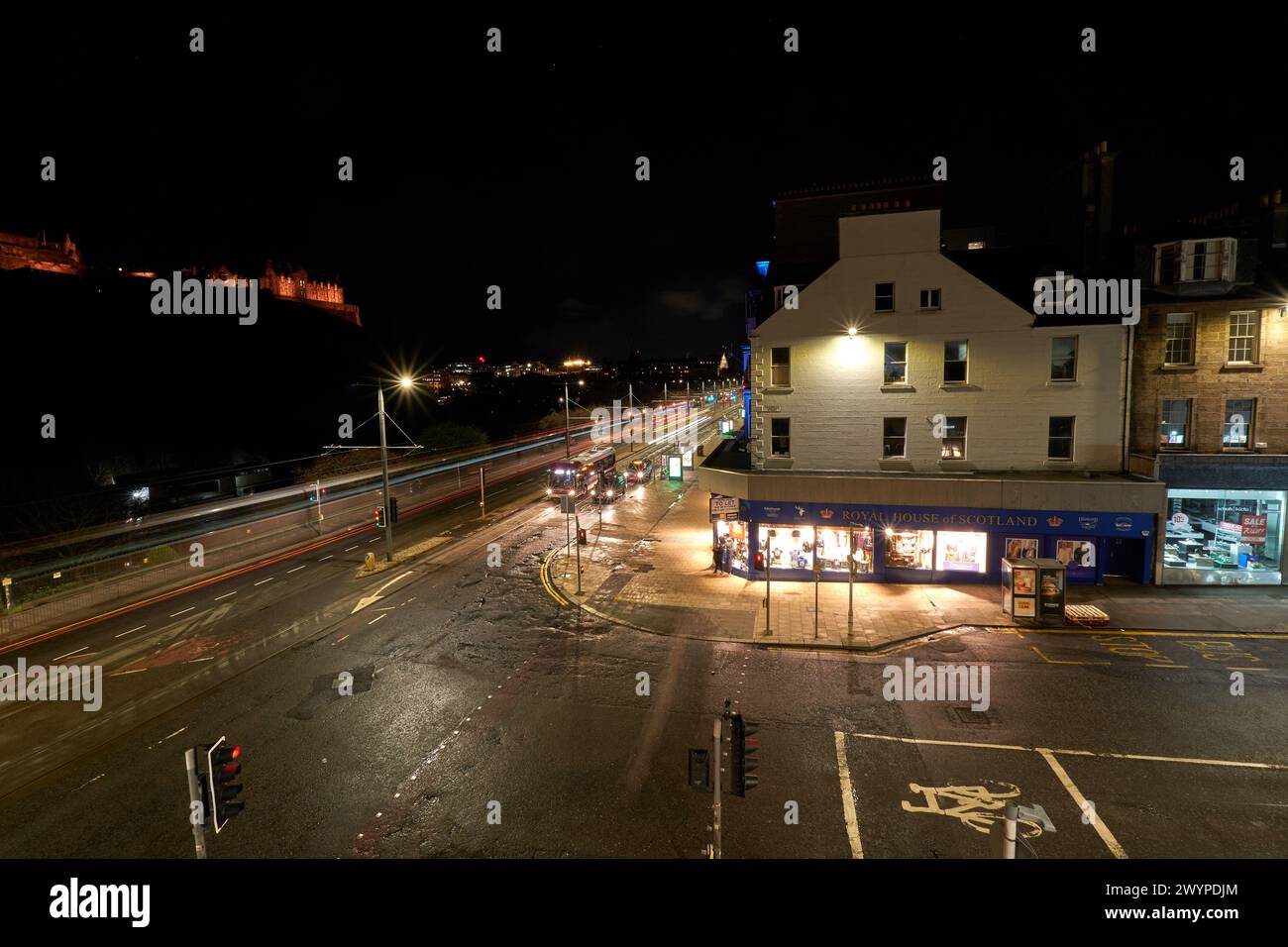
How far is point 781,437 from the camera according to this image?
24078mm

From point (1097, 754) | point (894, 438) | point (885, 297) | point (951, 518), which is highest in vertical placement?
point (885, 297)

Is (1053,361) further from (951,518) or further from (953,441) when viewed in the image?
(951,518)

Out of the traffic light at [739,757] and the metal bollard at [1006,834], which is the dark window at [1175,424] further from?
the traffic light at [739,757]

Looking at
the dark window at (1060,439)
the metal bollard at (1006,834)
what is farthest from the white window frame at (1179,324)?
the metal bollard at (1006,834)

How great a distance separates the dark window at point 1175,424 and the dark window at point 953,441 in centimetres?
678

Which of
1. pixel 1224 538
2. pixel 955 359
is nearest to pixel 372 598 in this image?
pixel 955 359

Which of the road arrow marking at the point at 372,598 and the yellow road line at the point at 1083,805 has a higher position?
the yellow road line at the point at 1083,805

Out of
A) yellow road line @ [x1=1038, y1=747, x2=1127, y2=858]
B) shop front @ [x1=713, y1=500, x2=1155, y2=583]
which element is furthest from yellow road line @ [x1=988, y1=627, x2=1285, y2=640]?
yellow road line @ [x1=1038, y1=747, x2=1127, y2=858]

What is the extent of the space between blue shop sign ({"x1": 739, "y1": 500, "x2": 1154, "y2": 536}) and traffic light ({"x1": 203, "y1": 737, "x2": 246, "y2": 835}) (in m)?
18.7

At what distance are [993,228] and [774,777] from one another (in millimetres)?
32223

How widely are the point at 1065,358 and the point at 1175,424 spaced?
4732mm

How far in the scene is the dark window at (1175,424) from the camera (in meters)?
21.4

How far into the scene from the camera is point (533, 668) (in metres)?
15.9

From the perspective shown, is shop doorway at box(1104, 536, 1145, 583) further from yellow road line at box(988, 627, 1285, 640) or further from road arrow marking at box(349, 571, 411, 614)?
road arrow marking at box(349, 571, 411, 614)
